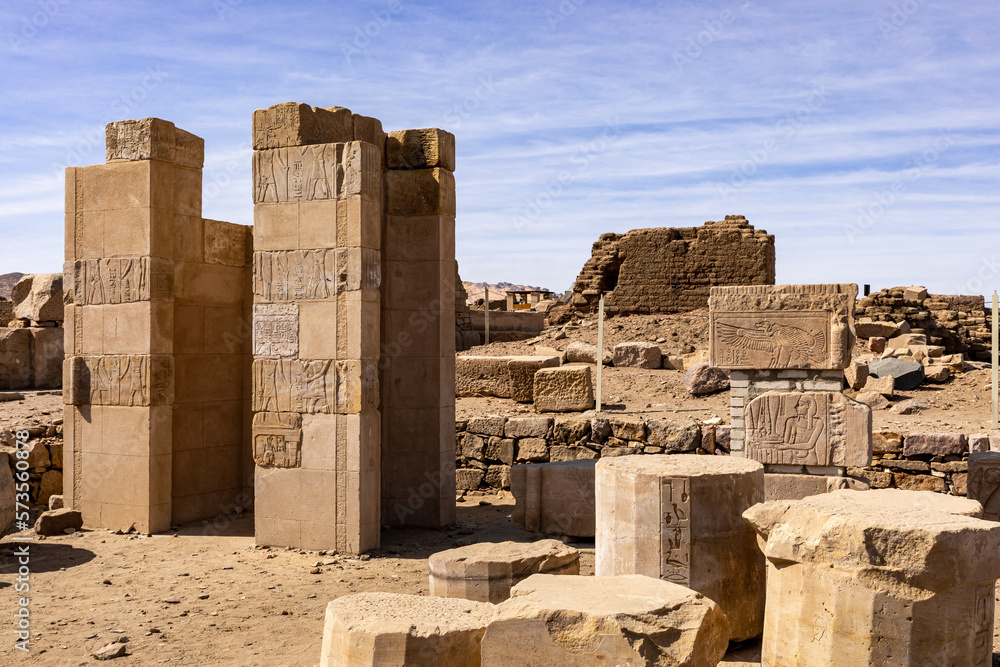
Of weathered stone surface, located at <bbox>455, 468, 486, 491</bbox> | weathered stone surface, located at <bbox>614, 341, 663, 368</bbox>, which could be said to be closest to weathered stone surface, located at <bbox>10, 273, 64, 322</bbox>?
weathered stone surface, located at <bbox>455, 468, 486, 491</bbox>

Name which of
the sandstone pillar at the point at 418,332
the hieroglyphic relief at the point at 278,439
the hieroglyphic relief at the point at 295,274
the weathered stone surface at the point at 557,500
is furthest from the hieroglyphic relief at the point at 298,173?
the weathered stone surface at the point at 557,500

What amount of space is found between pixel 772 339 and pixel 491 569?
3402 millimetres

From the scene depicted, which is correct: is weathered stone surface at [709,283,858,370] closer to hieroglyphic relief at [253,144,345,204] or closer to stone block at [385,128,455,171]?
stone block at [385,128,455,171]

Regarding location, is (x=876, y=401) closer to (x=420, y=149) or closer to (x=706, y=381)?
(x=706, y=381)

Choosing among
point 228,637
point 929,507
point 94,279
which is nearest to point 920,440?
point 929,507

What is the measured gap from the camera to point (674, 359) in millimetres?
14828

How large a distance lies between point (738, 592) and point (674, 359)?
31.3 feet

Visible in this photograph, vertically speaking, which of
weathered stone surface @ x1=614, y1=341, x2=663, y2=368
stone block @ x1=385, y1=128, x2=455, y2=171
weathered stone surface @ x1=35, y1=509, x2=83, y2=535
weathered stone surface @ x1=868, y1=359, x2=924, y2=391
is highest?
stone block @ x1=385, y1=128, x2=455, y2=171

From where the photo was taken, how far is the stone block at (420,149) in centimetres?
898

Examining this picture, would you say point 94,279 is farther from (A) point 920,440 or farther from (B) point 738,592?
(A) point 920,440

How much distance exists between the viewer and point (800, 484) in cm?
751

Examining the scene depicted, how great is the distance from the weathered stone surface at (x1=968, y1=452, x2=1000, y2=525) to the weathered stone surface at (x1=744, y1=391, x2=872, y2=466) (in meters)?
1.34

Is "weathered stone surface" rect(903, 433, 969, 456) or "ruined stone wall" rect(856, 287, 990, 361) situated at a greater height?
"ruined stone wall" rect(856, 287, 990, 361)

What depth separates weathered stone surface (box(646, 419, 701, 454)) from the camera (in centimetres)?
986
